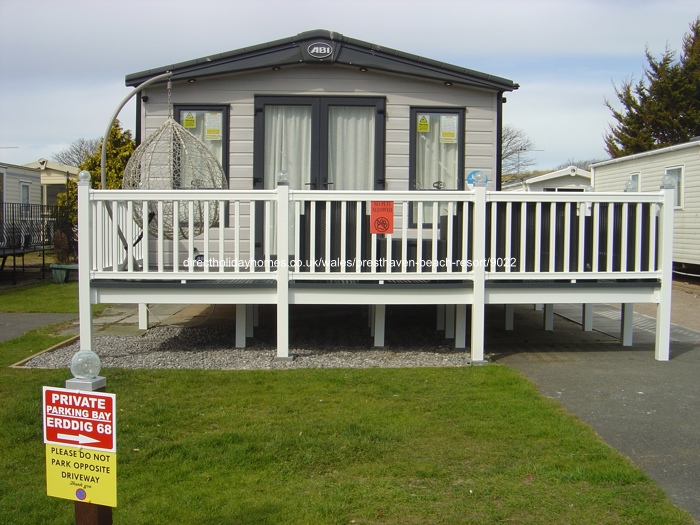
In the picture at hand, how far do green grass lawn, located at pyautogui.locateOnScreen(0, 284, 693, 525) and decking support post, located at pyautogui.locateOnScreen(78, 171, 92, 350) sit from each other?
761 mm

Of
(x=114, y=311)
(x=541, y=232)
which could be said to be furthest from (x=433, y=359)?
(x=114, y=311)

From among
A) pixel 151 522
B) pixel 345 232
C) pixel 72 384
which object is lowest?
pixel 151 522

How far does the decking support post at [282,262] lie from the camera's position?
22.5 feet

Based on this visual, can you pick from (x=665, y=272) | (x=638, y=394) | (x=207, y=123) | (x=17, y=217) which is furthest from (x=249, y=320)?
(x=17, y=217)

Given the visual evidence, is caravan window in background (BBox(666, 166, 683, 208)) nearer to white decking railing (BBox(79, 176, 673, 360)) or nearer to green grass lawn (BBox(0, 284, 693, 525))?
white decking railing (BBox(79, 176, 673, 360))

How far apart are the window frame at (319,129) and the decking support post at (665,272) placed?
334 centimetres

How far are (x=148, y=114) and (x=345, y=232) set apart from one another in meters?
3.50

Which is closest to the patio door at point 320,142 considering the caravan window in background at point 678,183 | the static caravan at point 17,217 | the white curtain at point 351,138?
the white curtain at point 351,138

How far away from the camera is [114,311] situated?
1123cm

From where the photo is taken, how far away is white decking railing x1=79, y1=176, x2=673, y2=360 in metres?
6.93

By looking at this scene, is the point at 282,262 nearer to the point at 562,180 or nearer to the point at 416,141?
the point at 416,141

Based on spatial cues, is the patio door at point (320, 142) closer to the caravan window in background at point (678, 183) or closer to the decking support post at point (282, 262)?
the decking support post at point (282, 262)

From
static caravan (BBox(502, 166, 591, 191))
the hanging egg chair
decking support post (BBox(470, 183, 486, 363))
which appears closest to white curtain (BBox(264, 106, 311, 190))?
the hanging egg chair

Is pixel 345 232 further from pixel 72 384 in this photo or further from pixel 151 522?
pixel 72 384
